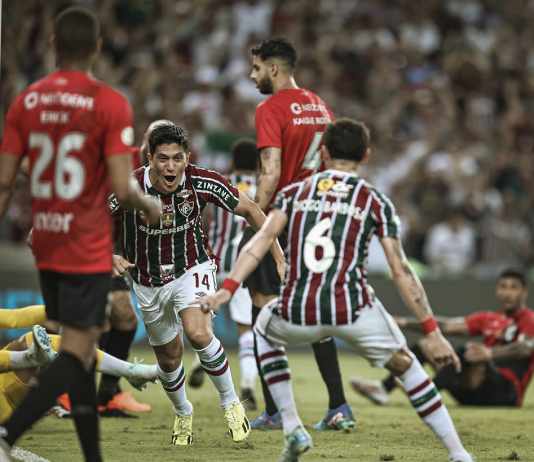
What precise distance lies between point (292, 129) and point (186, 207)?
1452 millimetres

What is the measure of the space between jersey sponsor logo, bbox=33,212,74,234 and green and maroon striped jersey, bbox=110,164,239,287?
5.83ft

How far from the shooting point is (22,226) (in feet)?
52.4

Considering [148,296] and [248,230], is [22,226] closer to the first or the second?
[248,230]

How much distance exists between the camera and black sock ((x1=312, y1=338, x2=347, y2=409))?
337 inches

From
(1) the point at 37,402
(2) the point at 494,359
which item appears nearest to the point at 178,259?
(1) the point at 37,402

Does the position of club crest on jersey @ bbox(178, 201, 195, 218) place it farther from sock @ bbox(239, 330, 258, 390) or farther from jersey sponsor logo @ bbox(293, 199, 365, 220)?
sock @ bbox(239, 330, 258, 390)

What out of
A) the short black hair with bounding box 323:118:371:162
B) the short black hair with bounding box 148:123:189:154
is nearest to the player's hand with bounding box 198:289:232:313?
the short black hair with bounding box 323:118:371:162

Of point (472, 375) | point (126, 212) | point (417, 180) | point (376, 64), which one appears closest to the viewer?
point (126, 212)

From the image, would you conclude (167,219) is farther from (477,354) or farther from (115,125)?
(477,354)

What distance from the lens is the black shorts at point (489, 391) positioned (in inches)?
419

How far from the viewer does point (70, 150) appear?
5.64m

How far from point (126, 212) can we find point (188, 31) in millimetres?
12318

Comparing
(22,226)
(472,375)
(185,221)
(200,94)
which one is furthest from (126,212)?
(200,94)

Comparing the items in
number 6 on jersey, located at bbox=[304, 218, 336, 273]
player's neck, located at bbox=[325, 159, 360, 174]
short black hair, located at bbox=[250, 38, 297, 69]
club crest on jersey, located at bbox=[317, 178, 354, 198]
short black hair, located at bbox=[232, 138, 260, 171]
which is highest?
short black hair, located at bbox=[250, 38, 297, 69]
